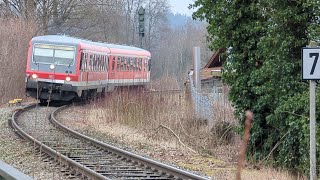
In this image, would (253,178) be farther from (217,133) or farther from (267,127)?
(217,133)

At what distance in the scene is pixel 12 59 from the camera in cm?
3372

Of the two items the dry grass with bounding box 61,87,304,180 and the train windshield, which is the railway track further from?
the train windshield

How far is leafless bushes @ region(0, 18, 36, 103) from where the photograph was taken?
33094mm

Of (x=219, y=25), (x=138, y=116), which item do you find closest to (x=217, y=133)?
(x=219, y=25)

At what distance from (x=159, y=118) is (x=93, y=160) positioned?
6612mm

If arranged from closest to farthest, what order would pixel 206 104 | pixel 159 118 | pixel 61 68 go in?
pixel 206 104 < pixel 159 118 < pixel 61 68

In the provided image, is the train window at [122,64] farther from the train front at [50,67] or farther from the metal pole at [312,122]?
the metal pole at [312,122]

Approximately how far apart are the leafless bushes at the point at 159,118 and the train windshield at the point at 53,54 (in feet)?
10.9

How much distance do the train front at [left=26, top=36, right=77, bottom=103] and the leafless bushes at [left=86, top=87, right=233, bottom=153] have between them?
270 cm

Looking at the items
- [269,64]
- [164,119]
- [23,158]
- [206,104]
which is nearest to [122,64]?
[164,119]

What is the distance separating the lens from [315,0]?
35.6ft

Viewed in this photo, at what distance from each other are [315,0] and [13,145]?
7449 mm

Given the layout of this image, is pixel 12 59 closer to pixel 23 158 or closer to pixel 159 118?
pixel 159 118

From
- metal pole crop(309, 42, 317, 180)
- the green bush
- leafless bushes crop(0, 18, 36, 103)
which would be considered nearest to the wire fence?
the green bush
